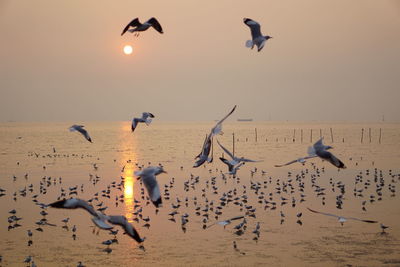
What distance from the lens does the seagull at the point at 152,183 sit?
10453mm

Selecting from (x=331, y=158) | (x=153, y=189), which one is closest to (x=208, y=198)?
(x=331, y=158)

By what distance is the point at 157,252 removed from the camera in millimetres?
22984

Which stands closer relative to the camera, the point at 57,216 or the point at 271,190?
the point at 57,216

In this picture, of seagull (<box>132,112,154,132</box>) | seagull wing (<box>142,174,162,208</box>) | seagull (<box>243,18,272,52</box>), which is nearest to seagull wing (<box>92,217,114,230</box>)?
seagull wing (<box>142,174,162,208</box>)

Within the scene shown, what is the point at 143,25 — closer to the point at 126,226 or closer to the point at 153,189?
the point at 153,189

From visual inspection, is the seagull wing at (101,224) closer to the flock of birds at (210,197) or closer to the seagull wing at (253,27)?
the flock of birds at (210,197)

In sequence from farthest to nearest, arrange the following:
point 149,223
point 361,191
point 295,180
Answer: point 295,180 < point 361,191 < point 149,223

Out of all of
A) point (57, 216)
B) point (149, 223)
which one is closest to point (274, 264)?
point (149, 223)

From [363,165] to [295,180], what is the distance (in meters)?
20.6

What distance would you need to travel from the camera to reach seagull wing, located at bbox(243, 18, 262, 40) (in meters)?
13.9

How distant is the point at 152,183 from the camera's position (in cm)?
1094

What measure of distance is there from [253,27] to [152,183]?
569 centimetres

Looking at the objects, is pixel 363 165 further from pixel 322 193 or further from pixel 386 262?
pixel 386 262

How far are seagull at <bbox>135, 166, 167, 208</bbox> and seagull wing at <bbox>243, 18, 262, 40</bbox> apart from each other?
4960mm
